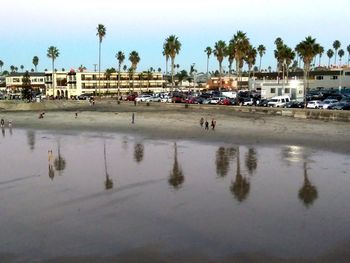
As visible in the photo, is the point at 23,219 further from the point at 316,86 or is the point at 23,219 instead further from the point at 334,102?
the point at 316,86

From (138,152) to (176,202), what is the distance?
628 inches

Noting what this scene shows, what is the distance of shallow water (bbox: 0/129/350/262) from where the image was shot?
1593cm

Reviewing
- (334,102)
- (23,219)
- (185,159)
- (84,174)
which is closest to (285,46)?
(334,102)

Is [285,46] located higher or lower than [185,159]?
higher

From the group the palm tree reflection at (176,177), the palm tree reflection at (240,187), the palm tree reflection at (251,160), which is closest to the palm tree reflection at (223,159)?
the palm tree reflection at (240,187)

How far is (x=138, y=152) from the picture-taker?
3712 centimetres

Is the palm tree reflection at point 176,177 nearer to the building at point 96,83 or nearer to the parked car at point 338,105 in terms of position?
the parked car at point 338,105

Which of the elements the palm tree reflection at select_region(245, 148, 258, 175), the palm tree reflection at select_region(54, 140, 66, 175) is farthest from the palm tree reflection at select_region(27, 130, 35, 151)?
the palm tree reflection at select_region(245, 148, 258, 175)

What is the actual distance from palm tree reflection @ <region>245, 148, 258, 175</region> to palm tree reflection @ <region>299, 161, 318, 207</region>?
4.29m

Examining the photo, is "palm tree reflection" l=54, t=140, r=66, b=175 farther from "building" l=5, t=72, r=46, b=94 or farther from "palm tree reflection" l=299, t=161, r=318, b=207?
"building" l=5, t=72, r=46, b=94

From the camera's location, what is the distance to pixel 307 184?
2508cm

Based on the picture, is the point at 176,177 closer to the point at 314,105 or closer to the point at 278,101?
the point at 314,105

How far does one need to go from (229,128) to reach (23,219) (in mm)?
37155

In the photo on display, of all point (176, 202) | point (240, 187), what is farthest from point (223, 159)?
point (176, 202)
